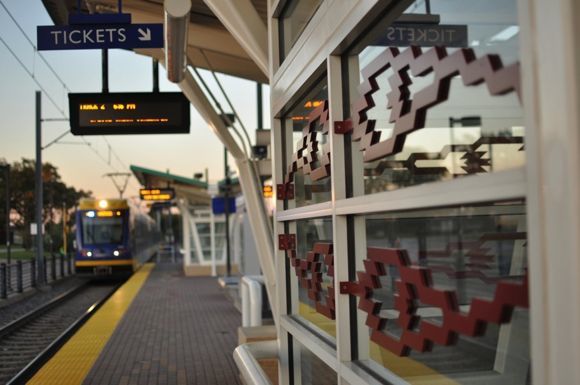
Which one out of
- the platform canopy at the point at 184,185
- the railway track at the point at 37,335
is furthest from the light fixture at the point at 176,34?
the platform canopy at the point at 184,185

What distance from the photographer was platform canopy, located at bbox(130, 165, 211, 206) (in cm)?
2531

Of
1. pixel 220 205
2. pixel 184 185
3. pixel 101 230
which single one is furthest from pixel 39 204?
pixel 184 185

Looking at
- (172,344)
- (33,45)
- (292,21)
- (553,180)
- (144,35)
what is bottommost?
(172,344)

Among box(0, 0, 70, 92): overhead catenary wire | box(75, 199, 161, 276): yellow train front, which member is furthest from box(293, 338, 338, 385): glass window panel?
box(75, 199, 161, 276): yellow train front

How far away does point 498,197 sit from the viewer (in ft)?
5.29

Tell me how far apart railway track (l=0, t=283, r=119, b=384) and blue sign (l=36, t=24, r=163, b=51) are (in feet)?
13.6

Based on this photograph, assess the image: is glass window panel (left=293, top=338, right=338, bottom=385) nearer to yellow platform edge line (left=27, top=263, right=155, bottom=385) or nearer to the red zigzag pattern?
the red zigzag pattern

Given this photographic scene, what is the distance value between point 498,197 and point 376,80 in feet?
3.80

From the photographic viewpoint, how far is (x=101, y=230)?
25625 mm

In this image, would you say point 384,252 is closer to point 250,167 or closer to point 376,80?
point 376,80

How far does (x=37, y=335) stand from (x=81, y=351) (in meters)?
3.49

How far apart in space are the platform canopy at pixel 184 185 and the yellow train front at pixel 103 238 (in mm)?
1570

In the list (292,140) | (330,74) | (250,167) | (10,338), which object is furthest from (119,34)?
(10,338)

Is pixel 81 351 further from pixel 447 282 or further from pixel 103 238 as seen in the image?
pixel 103 238
